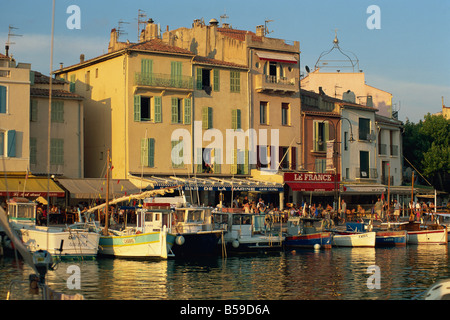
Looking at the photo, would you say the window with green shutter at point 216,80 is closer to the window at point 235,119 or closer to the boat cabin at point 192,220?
the window at point 235,119

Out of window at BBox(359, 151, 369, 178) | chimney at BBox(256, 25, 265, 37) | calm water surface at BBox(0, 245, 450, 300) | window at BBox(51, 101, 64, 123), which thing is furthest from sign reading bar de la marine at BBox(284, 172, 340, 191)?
window at BBox(51, 101, 64, 123)

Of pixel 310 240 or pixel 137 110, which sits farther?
pixel 137 110

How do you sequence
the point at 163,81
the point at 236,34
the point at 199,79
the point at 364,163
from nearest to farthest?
the point at 163,81 < the point at 199,79 < the point at 236,34 < the point at 364,163

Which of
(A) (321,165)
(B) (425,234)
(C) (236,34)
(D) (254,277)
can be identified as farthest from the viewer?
(C) (236,34)

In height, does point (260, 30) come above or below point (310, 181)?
above

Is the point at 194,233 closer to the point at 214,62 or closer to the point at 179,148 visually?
the point at 179,148

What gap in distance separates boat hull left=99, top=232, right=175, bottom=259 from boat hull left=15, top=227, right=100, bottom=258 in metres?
1.81

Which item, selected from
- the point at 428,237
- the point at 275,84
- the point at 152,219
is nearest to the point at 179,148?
the point at 275,84

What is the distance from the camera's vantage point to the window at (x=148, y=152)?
2066 inches

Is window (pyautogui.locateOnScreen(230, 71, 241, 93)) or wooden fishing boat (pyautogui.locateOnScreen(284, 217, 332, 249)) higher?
window (pyautogui.locateOnScreen(230, 71, 241, 93))

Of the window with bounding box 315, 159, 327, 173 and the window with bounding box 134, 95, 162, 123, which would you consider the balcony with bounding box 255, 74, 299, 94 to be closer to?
the window with bounding box 315, 159, 327, 173

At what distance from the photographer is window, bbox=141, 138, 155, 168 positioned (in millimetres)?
52469

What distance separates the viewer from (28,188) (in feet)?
148

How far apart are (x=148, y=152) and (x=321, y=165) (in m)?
16.6
